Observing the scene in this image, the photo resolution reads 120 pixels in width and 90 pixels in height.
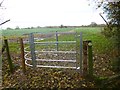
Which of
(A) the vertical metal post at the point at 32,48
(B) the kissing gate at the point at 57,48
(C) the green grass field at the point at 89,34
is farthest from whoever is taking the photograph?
(A) the vertical metal post at the point at 32,48

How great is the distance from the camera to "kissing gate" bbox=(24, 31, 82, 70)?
379 cm

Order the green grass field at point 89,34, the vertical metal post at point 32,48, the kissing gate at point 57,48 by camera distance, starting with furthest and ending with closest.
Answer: the vertical metal post at point 32,48 < the kissing gate at point 57,48 < the green grass field at point 89,34

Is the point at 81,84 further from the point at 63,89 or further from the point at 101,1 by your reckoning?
the point at 101,1

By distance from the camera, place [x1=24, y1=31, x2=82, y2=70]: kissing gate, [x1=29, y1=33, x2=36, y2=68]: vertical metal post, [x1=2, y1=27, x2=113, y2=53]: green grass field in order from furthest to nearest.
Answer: [x1=29, y1=33, x2=36, y2=68]: vertical metal post, [x1=24, y1=31, x2=82, y2=70]: kissing gate, [x1=2, y1=27, x2=113, y2=53]: green grass field

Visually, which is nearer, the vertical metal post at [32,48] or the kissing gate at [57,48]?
the kissing gate at [57,48]

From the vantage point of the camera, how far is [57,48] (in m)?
4.22

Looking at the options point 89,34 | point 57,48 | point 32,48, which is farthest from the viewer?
point 57,48

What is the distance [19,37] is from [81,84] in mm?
1392

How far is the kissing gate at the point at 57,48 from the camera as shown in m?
3.79

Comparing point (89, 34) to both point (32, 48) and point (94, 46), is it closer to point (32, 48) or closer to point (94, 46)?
point (94, 46)

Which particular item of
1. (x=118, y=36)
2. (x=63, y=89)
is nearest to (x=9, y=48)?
(x=63, y=89)

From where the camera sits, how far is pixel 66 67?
154 inches

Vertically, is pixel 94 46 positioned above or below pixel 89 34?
below

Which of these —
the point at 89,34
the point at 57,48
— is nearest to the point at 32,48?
the point at 57,48
